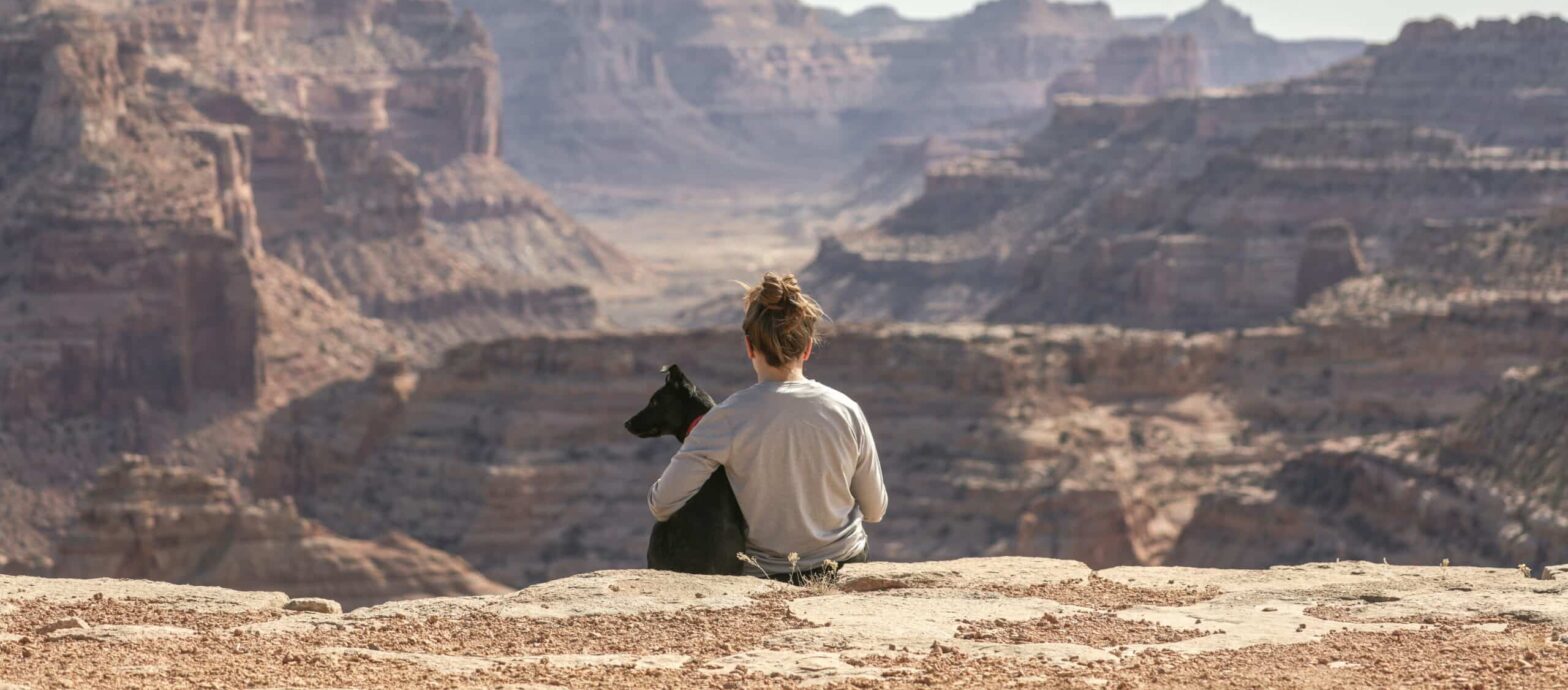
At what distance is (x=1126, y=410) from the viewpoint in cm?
8338

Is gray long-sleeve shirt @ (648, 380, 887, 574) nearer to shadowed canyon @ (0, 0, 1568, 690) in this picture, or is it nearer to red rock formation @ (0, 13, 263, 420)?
shadowed canyon @ (0, 0, 1568, 690)

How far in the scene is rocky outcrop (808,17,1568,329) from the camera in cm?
13488

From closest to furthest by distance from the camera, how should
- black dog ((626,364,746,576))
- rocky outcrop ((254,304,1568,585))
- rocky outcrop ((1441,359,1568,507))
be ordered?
black dog ((626,364,746,576))
rocky outcrop ((1441,359,1568,507))
rocky outcrop ((254,304,1568,585))

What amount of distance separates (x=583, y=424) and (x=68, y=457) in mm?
32782

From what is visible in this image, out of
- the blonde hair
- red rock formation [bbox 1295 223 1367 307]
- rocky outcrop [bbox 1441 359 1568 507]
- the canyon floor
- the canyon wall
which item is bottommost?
the canyon wall

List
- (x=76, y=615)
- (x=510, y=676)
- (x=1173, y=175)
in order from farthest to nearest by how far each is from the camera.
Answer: (x=1173, y=175), (x=76, y=615), (x=510, y=676)

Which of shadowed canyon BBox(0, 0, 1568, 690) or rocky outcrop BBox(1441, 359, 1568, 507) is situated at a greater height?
rocky outcrop BBox(1441, 359, 1568, 507)

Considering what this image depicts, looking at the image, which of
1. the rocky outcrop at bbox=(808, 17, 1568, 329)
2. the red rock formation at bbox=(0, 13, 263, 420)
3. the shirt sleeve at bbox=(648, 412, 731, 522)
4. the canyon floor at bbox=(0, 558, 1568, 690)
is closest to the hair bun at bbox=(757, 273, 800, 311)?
the shirt sleeve at bbox=(648, 412, 731, 522)

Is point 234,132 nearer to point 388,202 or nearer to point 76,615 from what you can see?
point 388,202

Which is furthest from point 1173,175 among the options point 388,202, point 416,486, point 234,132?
point 416,486

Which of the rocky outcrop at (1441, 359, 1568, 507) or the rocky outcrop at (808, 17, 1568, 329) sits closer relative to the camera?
the rocky outcrop at (1441, 359, 1568, 507)

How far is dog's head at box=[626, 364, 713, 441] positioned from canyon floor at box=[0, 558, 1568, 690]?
3.81 ft

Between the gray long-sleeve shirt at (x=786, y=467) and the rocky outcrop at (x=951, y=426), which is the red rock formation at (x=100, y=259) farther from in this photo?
the gray long-sleeve shirt at (x=786, y=467)

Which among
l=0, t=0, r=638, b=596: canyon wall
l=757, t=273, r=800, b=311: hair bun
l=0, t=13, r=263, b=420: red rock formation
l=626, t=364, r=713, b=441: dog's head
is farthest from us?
l=0, t=13, r=263, b=420: red rock formation
